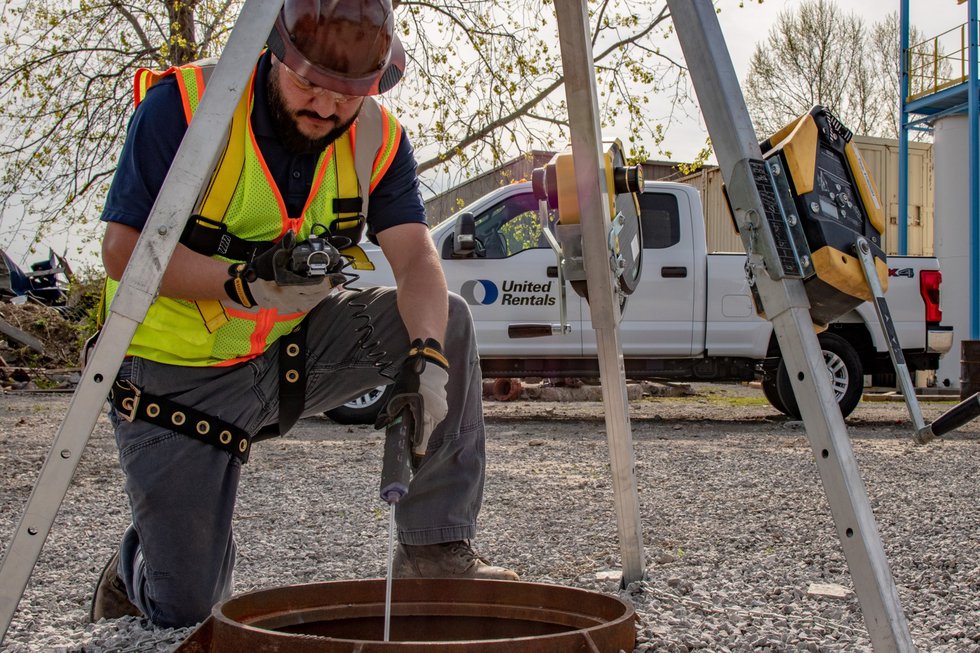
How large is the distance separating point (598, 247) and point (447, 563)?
0.94 meters

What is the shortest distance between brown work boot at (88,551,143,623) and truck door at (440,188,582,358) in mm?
5588

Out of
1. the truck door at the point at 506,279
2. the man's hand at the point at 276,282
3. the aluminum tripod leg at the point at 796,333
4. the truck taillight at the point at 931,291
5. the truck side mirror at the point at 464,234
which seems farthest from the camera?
the truck taillight at the point at 931,291

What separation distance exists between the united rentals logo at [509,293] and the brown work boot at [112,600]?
222 inches

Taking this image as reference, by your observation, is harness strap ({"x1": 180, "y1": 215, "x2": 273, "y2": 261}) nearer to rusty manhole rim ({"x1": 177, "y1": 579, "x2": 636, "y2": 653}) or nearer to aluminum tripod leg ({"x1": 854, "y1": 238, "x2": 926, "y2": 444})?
rusty manhole rim ({"x1": 177, "y1": 579, "x2": 636, "y2": 653})

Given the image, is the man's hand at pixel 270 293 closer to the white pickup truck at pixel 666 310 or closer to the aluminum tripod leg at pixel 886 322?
the aluminum tripod leg at pixel 886 322

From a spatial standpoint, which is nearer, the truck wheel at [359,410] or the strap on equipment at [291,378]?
the strap on equipment at [291,378]

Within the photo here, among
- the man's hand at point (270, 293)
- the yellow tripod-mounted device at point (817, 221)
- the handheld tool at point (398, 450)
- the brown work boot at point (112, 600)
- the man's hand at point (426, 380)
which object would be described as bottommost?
the brown work boot at point (112, 600)

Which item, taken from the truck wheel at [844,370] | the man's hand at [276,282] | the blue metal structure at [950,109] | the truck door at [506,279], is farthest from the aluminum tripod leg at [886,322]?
the blue metal structure at [950,109]

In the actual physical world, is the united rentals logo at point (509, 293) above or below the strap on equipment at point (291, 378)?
above

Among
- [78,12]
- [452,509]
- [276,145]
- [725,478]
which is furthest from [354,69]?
[78,12]

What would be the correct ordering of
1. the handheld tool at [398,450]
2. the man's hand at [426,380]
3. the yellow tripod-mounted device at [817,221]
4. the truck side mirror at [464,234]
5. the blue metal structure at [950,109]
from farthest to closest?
1. the blue metal structure at [950,109]
2. the truck side mirror at [464,234]
3. the man's hand at [426,380]
4. the handheld tool at [398,450]
5. the yellow tripod-mounted device at [817,221]

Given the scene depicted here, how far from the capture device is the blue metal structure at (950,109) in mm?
14320

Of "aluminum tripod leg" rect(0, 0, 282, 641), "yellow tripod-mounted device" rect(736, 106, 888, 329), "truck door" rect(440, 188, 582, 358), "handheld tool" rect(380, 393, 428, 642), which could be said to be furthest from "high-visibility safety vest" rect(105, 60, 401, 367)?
"truck door" rect(440, 188, 582, 358)

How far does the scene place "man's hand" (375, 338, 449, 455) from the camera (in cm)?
210
